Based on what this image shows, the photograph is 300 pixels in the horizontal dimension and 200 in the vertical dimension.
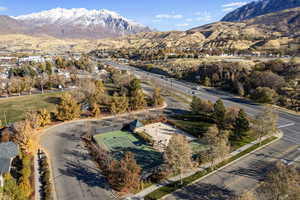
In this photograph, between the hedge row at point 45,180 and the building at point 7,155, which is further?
the building at point 7,155

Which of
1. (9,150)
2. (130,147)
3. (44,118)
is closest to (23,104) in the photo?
(44,118)

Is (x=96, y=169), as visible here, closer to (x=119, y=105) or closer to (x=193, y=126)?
(x=119, y=105)

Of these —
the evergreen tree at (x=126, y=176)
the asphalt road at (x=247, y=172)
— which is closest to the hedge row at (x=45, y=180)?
the evergreen tree at (x=126, y=176)

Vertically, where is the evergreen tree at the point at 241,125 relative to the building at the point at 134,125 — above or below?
above

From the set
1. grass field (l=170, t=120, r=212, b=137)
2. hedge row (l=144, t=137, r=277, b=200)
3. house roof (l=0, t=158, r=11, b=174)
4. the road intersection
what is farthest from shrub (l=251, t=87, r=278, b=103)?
house roof (l=0, t=158, r=11, b=174)

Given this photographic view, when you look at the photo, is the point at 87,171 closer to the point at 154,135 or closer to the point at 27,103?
the point at 154,135

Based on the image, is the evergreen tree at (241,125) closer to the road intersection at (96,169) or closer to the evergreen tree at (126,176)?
the road intersection at (96,169)
